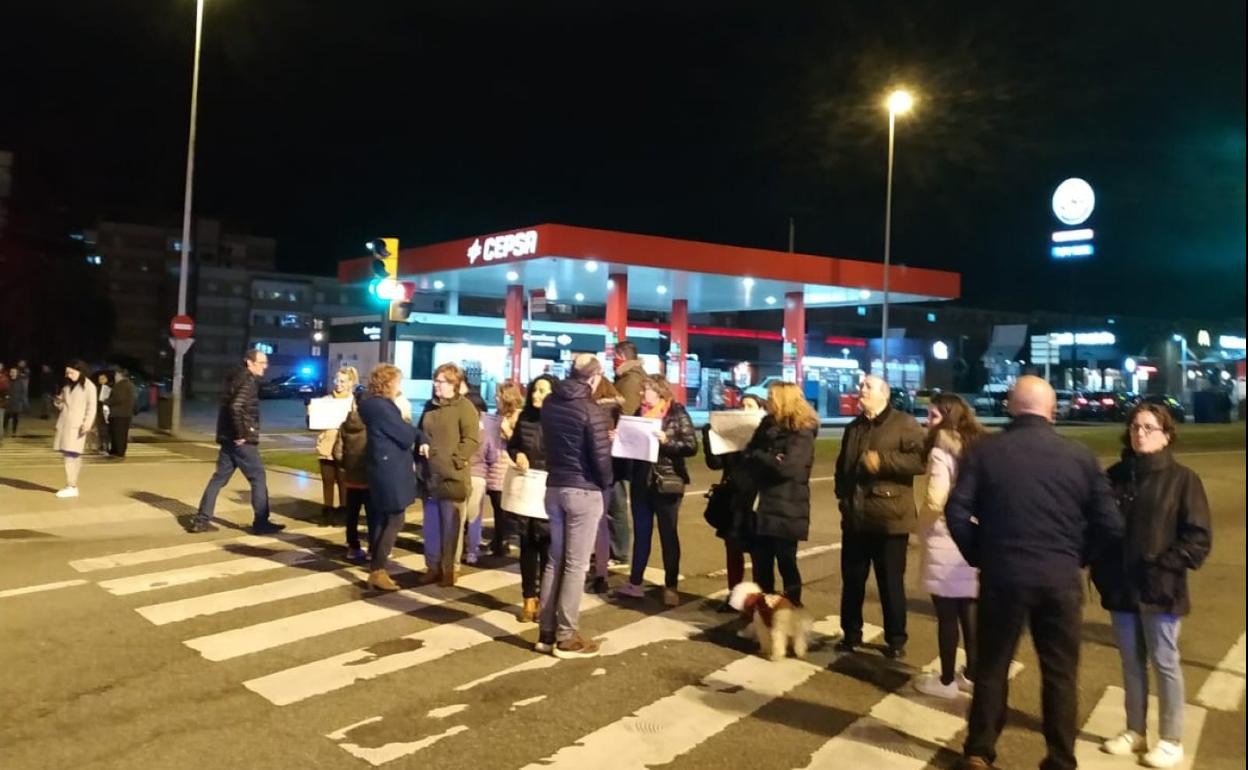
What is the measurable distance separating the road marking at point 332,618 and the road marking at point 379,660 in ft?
1.81

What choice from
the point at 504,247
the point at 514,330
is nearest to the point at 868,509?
the point at 504,247

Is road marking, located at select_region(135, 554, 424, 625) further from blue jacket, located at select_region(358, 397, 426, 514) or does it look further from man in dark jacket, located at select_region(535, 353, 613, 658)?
man in dark jacket, located at select_region(535, 353, 613, 658)

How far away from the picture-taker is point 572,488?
6129 mm

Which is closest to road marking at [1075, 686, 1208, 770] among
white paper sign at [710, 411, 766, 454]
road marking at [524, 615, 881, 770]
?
road marking at [524, 615, 881, 770]

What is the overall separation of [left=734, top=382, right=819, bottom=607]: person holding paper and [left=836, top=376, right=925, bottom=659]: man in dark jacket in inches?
12.5

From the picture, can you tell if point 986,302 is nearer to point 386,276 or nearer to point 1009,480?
point 386,276

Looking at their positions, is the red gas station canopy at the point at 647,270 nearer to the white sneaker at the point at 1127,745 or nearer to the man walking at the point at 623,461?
the man walking at the point at 623,461

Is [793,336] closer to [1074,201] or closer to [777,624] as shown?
→ [1074,201]

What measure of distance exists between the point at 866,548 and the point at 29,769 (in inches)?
188

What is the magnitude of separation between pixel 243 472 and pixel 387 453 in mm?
3720

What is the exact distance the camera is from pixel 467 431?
798cm

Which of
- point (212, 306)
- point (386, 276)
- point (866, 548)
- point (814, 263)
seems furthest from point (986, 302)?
point (866, 548)

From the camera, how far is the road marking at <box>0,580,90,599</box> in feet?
25.5

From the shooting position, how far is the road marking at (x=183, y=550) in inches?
354
